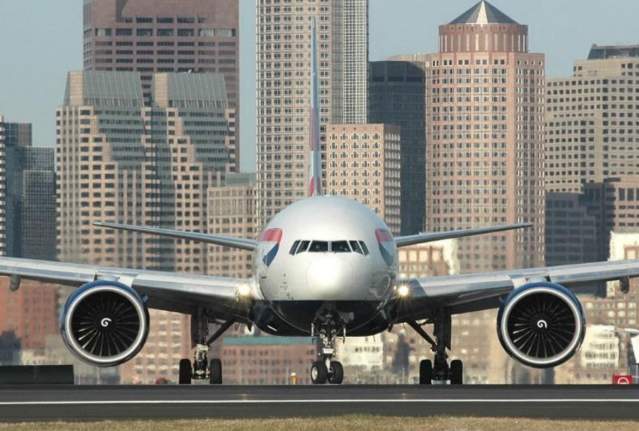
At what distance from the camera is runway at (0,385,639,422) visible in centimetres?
3678

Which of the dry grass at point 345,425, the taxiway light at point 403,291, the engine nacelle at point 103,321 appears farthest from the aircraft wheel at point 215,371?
the dry grass at point 345,425

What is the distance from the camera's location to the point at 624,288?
53.6 metres

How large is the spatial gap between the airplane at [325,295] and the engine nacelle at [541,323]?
0.08 feet

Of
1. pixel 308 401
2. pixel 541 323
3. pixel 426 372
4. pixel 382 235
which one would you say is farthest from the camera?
pixel 426 372

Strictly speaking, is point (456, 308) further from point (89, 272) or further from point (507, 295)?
point (89, 272)

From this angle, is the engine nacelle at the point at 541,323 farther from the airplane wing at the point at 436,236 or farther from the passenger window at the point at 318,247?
the passenger window at the point at 318,247

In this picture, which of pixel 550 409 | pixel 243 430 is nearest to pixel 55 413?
pixel 243 430

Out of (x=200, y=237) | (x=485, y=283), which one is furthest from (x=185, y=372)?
(x=485, y=283)

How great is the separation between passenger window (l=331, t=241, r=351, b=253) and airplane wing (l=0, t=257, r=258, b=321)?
3052mm

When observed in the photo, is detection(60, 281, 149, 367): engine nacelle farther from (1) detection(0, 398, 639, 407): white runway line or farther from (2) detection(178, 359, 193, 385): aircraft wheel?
(1) detection(0, 398, 639, 407): white runway line

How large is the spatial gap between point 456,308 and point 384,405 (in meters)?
16.3

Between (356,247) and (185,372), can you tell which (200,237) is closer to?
(185,372)

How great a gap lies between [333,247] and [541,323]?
521cm

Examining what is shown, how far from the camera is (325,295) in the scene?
165 ft
